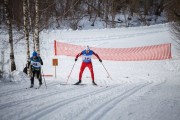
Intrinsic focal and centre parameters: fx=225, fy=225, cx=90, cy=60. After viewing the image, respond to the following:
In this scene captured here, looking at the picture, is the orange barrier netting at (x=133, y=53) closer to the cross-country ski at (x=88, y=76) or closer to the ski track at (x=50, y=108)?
the cross-country ski at (x=88, y=76)

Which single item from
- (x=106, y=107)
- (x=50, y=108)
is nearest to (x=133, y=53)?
(x=106, y=107)

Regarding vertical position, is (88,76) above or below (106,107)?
above

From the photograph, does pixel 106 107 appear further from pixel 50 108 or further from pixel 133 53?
pixel 133 53

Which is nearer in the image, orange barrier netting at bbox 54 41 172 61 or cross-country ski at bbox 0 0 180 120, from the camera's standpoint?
cross-country ski at bbox 0 0 180 120

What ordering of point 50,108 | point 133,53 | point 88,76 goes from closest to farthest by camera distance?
point 50,108 < point 88,76 < point 133,53

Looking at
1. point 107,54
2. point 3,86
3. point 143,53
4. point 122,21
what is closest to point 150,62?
point 143,53

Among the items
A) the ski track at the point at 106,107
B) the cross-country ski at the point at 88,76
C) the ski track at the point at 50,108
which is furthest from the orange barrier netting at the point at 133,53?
the ski track at the point at 50,108

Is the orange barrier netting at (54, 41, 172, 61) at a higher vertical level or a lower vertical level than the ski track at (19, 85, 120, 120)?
higher

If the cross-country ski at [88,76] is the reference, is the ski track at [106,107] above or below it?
below

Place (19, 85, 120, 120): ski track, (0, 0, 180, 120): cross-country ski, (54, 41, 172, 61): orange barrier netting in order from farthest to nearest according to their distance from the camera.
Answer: (54, 41, 172, 61): orange barrier netting → (0, 0, 180, 120): cross-country ski → (19, 85, 120, 120): ski track

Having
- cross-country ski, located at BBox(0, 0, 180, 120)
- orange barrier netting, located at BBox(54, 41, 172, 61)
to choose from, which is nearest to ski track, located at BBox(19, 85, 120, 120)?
cross-country ski, located at BBox(0, 0, 180, 120)

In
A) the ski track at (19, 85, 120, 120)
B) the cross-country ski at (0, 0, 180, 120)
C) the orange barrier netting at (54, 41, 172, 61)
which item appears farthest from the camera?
the orange barrier netting at (54, 41, 172, 61)

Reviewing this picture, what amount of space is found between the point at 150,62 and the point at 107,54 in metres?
4.01

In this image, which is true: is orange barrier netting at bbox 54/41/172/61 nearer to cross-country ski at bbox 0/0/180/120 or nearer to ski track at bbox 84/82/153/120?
cross-country ski at bbox 0/0/180/120
